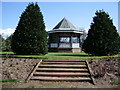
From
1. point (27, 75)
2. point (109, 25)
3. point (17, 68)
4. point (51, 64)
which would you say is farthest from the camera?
point (109, 25)

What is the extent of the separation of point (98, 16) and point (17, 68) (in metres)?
9.09

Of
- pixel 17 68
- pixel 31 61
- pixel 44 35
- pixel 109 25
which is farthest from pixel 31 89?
pixel 109 25

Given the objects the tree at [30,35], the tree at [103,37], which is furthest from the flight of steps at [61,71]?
the tree at [103,37]

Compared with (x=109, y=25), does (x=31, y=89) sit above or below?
below

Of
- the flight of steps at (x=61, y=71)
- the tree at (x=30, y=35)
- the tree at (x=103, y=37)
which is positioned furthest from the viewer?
the tree at (x=103, y=37)

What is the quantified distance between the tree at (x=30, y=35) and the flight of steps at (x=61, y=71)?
315 centimetres

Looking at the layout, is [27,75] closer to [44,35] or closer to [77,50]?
[44,35]

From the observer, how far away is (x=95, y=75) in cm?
768

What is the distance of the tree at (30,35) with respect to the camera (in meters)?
12.4

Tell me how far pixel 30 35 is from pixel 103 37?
247 inches

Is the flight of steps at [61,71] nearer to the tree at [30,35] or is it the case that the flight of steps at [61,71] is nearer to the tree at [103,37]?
the tree at [30,35]

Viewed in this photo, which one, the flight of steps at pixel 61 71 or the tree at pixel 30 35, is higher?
the tree at pixel 30 35

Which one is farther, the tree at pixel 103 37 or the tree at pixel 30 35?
the tree at pixel 103 37

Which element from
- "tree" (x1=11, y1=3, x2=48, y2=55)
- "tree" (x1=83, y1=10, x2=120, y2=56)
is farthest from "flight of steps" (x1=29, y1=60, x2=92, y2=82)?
"tree" (x1=83, y1=10, x2=120, y2=56)
